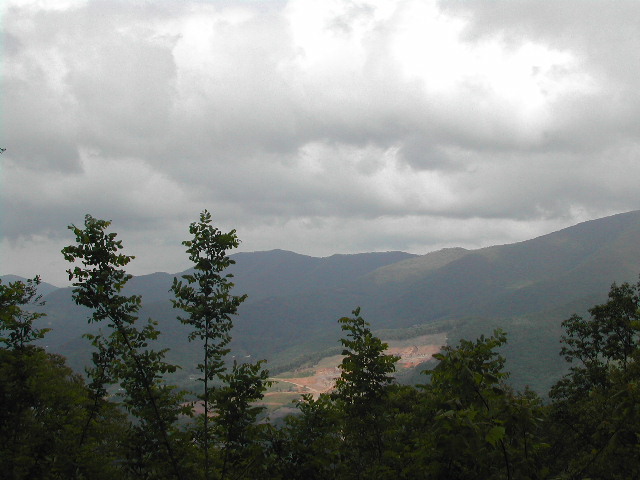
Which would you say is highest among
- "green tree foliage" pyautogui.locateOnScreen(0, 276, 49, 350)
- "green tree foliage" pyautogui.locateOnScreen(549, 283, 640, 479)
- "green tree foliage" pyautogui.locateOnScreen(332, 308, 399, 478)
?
"green tree foliage" pyautogui.locateOnScreen(0, 276, 49, 350)

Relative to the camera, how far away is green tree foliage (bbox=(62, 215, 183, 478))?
13375 mm

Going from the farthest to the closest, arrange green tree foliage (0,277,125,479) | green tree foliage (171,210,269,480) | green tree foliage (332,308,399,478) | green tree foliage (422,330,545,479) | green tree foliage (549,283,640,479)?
green tree foliage (549,283,640,479) < green tree foliage (332,308,399,478) < green tree foliage (171,210,269,480) < green tree foliage (0,277,125,479) < green tree foliage (422,330,545,479)

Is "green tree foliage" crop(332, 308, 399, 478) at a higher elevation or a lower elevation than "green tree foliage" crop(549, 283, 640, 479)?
higher

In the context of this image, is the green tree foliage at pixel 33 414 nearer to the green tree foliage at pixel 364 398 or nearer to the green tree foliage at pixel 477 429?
the green tree foliage at pixel 364 398

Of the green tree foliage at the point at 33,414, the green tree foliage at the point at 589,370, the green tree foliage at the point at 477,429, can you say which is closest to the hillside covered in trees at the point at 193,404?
the green tree foliage at the point at 33,414

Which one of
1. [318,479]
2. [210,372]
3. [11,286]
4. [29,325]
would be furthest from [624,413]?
[11,286]

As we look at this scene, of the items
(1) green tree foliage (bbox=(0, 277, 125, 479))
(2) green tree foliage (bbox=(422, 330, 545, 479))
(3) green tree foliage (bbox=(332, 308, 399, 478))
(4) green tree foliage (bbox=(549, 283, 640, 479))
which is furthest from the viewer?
(4) green tree foliage (bbox=(549, 283, 640, 479))

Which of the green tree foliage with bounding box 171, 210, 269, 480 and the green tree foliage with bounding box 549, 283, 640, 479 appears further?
the green tree foliage with bounding box 549, 283, 640, 479

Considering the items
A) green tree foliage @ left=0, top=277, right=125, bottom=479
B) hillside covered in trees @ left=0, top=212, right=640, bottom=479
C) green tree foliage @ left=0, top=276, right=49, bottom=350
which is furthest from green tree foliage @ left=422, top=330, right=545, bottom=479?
green tree foliage @ left=0, top=276, right=49, bottom=350

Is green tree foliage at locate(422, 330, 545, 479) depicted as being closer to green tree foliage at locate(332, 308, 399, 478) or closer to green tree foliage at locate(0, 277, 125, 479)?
green tree foliage at locate(332, 308, 399, 478)

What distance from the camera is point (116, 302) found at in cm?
1361

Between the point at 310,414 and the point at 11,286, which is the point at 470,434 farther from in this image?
the point at 11,286

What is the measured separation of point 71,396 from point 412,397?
28247mm

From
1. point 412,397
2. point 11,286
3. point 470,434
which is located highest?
point 11,286
